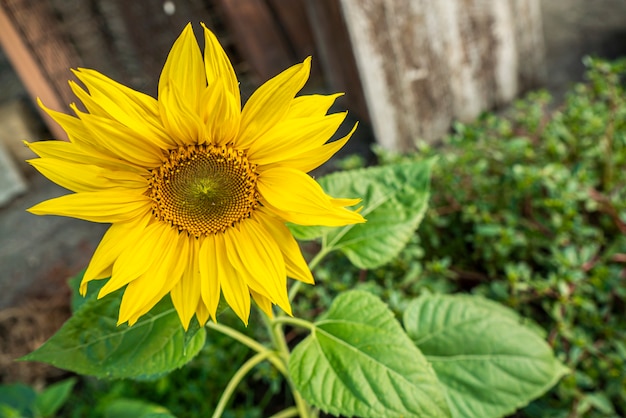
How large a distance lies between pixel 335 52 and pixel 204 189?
1345mm

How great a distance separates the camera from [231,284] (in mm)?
758

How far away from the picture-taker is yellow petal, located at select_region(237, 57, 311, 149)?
0.69 m

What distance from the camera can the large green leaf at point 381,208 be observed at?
1039 millimetres

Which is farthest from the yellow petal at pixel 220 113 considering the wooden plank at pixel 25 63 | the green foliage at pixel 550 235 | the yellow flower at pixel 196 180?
the wooden plank at pixel 25 63

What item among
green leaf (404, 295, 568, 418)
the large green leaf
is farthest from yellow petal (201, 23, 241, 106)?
green leaf (404, 295, 568, 418)

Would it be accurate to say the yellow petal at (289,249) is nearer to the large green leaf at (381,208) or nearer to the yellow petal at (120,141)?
the yellow petal at (120,141)

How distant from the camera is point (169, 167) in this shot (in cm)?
77

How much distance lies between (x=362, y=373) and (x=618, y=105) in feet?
3.57

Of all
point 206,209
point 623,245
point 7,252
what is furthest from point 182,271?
point 7,252

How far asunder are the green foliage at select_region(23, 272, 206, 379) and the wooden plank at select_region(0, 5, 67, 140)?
50.0 inches

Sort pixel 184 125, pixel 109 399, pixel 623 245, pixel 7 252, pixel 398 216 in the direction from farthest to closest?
1. pixel 7 252
2. pixel 109 399
3. pixel 623 245
4. pixel 398 216
5. pixel 184 125

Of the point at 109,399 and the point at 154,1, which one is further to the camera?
the point at 154,1

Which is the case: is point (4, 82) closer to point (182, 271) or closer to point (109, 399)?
point (109, 399)

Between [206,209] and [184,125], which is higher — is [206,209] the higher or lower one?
the lower one
